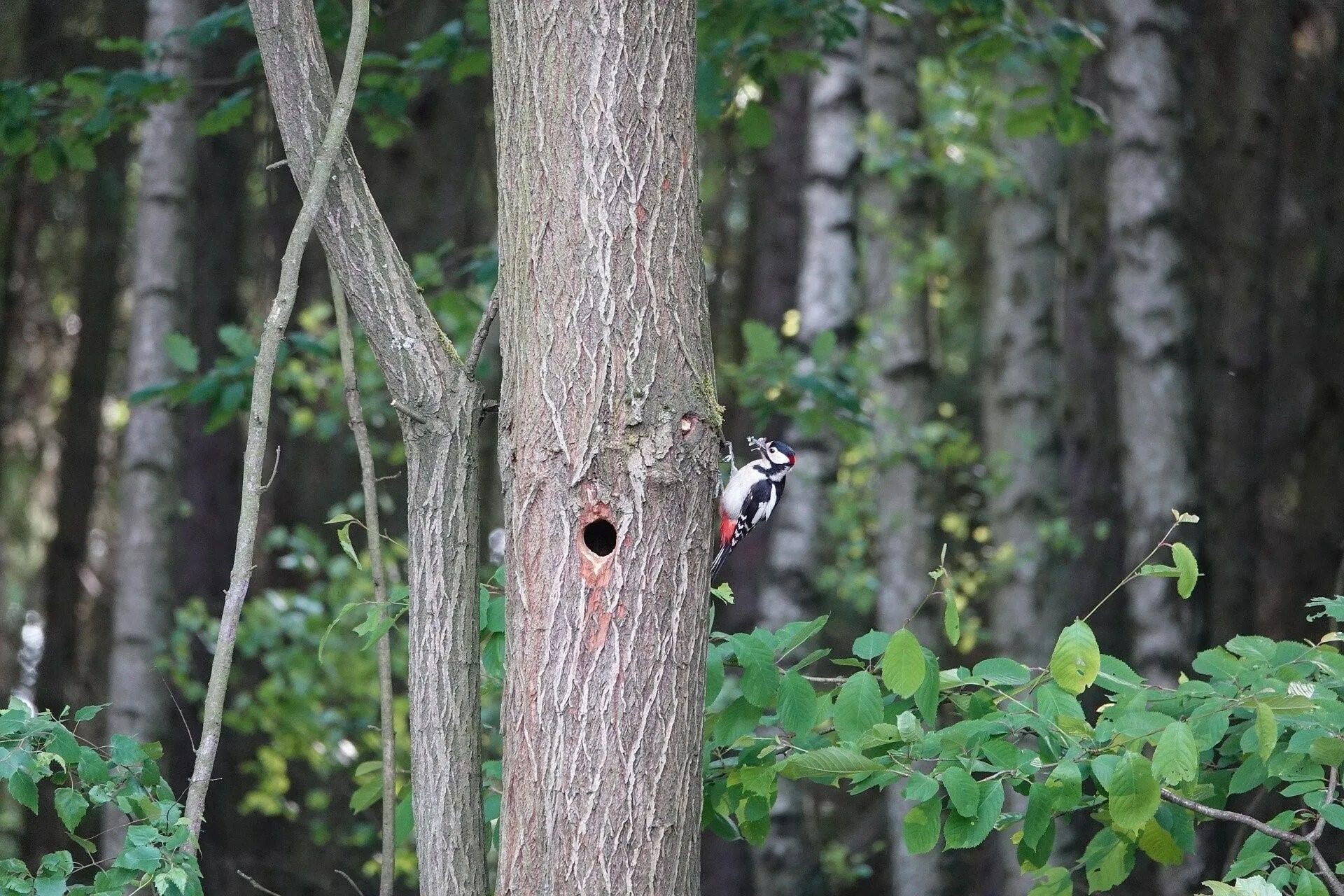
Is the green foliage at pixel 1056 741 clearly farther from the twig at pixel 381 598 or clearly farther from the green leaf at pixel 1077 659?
the twig at pixel 381 598

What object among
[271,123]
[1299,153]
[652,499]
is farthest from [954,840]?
[1299,153]

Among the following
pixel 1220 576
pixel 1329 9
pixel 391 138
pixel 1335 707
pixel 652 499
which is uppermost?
pixel 1329 9

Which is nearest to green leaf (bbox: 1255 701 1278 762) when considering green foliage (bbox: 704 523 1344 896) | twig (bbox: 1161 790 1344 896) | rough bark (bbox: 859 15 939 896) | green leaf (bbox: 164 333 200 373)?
green foliage (bbox: 704 523 1344 896)

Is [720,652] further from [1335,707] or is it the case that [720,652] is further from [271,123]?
[271,123]

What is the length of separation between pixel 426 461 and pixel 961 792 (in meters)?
1.26

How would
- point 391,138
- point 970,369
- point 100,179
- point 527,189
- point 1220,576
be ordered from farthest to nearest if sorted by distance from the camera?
1. point 970,369
2. point 100,179
3. point 1220,576
4. point 391,138
5. point 527,189

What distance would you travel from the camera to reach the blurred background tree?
548 centimetres

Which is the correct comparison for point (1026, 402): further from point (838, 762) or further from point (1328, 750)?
point (838, 762)

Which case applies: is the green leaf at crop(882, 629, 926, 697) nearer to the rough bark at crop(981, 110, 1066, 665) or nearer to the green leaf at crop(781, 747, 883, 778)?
the green leaf at crop(781, 747, 883, 778)

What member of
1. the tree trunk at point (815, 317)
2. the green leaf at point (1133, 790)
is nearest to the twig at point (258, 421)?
the green leaf at point (1133, 790)

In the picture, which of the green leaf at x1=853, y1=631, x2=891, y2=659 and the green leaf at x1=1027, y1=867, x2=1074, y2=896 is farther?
the green leaf at x1=1027, y1=867, x2=1074, y2=896

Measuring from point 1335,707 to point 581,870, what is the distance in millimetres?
1465

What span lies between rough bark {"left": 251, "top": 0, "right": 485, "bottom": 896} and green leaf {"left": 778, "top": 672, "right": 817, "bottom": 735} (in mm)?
638

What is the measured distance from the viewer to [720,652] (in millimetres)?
2967
